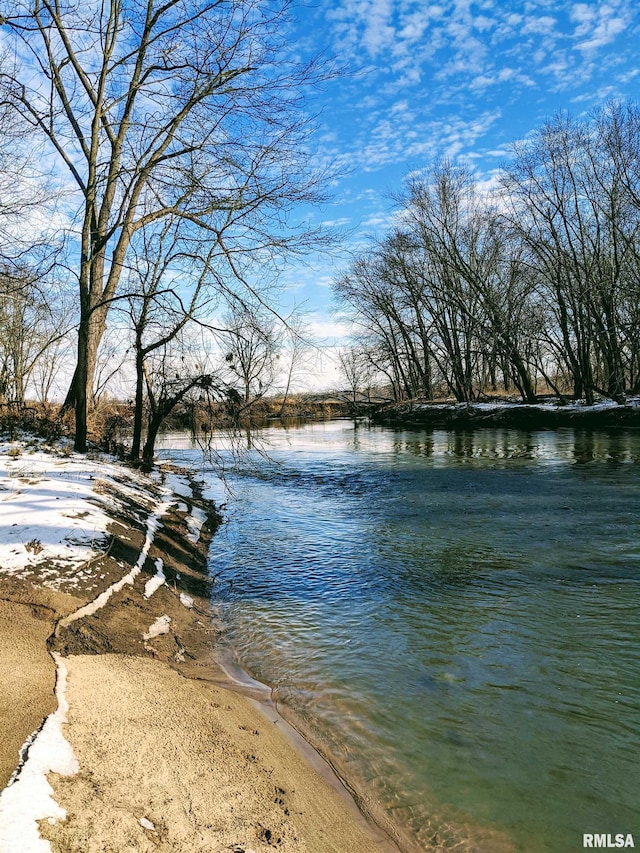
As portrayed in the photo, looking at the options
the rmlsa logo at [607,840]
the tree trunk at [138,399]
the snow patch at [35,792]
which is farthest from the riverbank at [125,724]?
the tree trunk at [138,399]

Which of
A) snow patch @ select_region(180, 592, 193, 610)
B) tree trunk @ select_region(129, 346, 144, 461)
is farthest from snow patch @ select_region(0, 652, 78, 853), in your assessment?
tree trunk @ select_region(129, 346, 144, 461)

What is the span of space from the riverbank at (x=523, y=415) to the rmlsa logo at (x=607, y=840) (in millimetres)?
22970

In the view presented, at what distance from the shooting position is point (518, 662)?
13.0ft

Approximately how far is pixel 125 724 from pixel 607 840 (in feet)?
7.79

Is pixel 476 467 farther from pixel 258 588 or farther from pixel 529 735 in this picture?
pixel 529 735

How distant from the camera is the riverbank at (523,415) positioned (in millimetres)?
23141

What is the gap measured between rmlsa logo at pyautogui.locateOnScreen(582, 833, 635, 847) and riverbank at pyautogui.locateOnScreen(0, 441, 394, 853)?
942 millimetres

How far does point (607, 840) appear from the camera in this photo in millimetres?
2432

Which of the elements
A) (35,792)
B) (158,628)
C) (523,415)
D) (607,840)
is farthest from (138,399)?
(523,415)

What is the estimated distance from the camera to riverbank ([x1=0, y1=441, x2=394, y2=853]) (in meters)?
2.12

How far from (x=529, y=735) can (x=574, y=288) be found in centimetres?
2506

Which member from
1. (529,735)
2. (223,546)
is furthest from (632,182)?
(529,735)

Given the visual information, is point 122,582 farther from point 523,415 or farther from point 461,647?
point 523,415

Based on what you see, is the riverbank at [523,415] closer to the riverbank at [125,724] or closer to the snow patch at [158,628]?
the riverbank at [125,724]
